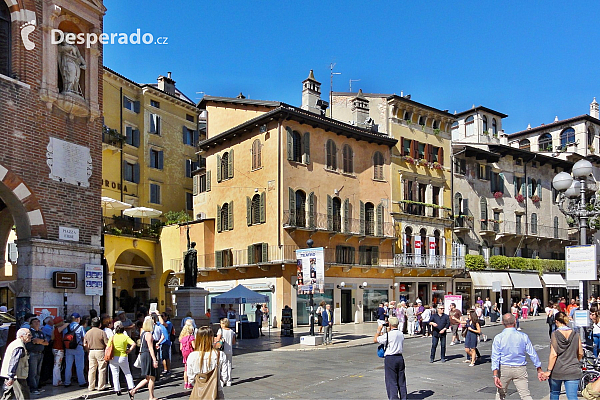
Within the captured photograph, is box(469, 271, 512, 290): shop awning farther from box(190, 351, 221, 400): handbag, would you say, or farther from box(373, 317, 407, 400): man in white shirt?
box(190, 351, 221, 400): handbag

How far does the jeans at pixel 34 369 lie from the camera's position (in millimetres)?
12615

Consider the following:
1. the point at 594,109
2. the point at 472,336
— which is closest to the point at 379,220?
the point at 472,336

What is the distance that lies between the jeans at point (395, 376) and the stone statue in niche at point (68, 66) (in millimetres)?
11237

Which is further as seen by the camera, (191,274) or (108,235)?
(108,235)

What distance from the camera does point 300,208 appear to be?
34312 mm

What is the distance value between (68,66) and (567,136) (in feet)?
164

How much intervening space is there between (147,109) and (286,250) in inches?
603

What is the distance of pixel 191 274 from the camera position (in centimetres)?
2186

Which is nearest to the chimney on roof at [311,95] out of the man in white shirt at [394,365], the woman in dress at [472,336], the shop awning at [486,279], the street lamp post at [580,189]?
the shop awning at [486,279]

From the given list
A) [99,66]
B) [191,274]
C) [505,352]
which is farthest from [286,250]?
[505,352]

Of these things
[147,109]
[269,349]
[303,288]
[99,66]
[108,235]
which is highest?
[147,109]

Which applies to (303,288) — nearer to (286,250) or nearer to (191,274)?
(191,274)

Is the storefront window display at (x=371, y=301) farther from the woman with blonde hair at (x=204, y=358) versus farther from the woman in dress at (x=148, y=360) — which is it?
the woman with blonde hair at (x=204, y=358)

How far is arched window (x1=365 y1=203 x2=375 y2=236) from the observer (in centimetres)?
3762
